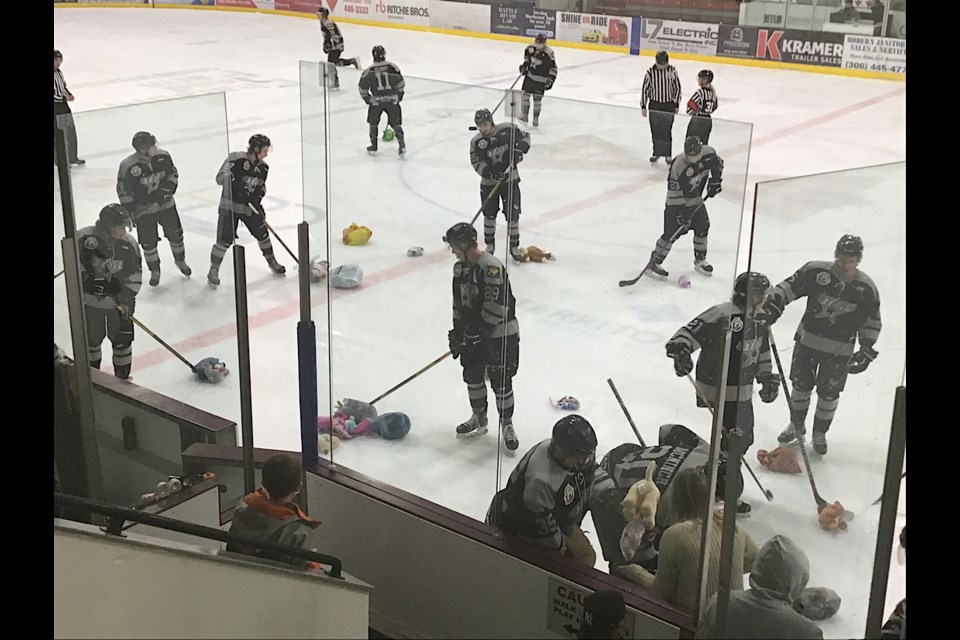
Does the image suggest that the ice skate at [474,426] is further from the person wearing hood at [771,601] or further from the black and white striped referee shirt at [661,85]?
the black and white striped referee shirt at [661,85]

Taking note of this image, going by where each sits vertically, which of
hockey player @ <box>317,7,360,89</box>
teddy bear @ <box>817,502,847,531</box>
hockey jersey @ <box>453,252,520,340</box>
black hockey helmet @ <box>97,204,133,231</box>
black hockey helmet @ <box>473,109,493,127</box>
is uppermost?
hockey player @ <box>317,7,360,89</box>

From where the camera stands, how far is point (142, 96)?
12.7 metres

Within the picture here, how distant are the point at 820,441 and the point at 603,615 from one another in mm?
757

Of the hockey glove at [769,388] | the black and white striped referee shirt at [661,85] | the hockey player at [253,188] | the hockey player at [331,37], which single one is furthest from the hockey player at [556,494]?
the hockey player at [331,37]

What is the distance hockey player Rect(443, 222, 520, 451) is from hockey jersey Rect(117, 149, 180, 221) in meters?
1.07

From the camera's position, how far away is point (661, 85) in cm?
975

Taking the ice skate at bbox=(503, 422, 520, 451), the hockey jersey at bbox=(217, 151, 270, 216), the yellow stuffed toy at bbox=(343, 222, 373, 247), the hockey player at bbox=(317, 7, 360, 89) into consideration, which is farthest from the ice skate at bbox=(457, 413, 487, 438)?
the hockey player at bbox=(317, 7, 360, 89)

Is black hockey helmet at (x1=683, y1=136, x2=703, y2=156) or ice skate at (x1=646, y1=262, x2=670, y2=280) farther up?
black hockey helmet at (x1=683, y1=136, x2=703, y2=156)

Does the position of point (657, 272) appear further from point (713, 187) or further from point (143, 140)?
point (143, 140)

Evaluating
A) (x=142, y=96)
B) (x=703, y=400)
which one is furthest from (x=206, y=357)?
(x=142, y=96)

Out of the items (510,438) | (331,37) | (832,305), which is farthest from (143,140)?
(331,37)

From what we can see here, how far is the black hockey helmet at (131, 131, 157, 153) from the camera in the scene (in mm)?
3570

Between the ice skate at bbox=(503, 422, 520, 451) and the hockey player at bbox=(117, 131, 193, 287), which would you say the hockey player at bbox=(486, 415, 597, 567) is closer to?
the ice skate at bbox=(503, 422, 520, 451)

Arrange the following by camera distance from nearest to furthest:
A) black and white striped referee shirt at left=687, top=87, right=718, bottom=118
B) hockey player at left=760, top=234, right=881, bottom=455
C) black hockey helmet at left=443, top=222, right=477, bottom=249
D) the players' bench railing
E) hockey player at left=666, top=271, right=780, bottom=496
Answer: the players' bench railing
hockey player at left=760, top=234, right=881, bottom=455
hockey player at left=666, top=271, right=780, bottom=496
black hockey helmet at left=443, top=222, right=477, bottom=249
black and white striped referee shirt at left=687, top=87, right=718, bottom=118
